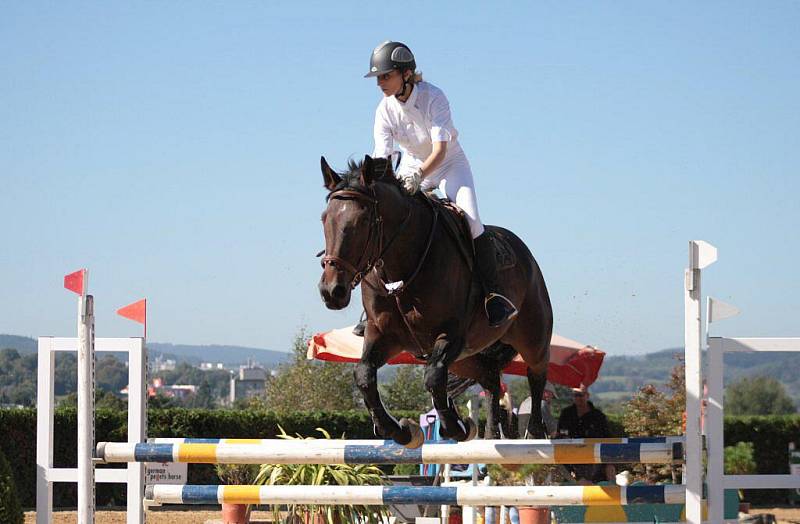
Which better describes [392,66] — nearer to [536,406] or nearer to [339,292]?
[339,292]

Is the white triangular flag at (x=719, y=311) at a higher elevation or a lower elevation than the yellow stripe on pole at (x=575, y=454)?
higher

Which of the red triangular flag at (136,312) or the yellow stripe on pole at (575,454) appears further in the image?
the red triangular flag at (136,312)

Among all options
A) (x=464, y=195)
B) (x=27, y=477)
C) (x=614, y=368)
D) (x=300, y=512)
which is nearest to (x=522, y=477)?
(x=300, y=512)

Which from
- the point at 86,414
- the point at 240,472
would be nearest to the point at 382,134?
the point at 86,414

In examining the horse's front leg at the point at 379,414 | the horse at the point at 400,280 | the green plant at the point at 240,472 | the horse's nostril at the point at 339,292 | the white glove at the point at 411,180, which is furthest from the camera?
the green plant at the point at 240,472

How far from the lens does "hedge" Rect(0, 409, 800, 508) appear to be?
16.0m

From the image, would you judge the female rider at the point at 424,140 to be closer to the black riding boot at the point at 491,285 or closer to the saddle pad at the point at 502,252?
the black riding boot at the point at 491,285

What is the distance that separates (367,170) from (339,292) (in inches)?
29.2

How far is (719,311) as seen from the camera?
218 inches

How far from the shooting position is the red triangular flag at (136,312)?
6797 millimetres

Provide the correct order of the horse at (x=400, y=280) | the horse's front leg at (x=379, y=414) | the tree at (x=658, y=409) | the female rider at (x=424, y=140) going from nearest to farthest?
the horse at (x=400, y=280)
the horse's front leg at (x=379, y=414)
the female rider at (x=424, y=140)
the tree at (x=658, y=409)

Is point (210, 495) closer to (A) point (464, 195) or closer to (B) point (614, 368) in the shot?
(A) point (464, 195)

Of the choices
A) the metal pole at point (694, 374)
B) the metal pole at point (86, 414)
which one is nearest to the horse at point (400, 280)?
the metal pole at point (694, 374)

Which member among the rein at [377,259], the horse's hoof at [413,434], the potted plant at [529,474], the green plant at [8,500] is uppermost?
the rein at [377,259]
